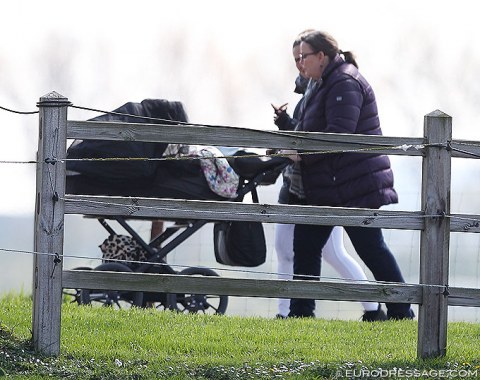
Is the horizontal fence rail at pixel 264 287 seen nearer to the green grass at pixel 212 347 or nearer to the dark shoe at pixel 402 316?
the green grass at pixel 212 347

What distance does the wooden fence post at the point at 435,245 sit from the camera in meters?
7.96

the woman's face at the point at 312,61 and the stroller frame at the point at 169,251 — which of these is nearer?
the woman's face at the point at 312,61

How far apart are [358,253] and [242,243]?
1.84 meters

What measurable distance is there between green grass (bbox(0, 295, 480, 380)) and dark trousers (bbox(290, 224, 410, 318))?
418 millimetres

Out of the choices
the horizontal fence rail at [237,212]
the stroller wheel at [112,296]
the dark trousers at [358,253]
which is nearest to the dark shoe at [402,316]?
the dark trousers at [358,253]

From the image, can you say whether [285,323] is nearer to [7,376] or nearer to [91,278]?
[91,278]

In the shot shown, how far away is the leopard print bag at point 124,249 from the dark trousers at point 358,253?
1.89 meters

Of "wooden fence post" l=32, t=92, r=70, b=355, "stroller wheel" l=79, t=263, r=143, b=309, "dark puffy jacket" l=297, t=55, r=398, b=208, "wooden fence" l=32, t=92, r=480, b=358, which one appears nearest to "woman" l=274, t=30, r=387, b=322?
"dark puffy jacket" l=297, t=55, r=398, b=208

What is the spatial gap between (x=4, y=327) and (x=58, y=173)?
115cm

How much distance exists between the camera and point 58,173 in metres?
7.75

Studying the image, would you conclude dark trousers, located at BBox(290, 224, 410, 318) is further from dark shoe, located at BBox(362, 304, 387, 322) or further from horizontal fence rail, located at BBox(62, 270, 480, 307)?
horizontal fence rail, located at BBox(62, 270, 480, 307)

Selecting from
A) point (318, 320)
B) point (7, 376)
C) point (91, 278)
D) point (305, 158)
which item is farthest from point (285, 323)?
point (7, 376)

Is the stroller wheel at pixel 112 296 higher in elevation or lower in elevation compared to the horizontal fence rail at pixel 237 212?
lower

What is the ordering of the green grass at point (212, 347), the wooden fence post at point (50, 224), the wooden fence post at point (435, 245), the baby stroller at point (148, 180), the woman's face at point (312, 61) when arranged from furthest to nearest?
the baby stroller at point (148, 180), the woman's face at point (312, 61), the wooden fence post at point (435, 245), the wooden fence post at point (50, 224), the green grass at point (212, 347)
